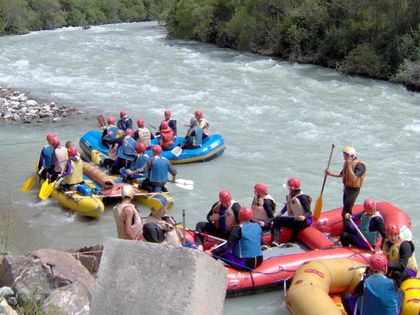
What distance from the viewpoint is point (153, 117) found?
48.2 ft

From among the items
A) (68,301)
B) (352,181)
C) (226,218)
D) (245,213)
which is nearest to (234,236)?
(245,213)

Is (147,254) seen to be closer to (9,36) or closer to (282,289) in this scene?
(282,289)

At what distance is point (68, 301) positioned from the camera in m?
4.39

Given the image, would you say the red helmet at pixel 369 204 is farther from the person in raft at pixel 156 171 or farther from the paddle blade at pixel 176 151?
the paddle blade at pixel 176 151

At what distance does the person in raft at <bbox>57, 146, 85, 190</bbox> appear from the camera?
8.37 meters

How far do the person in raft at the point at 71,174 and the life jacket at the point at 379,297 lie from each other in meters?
5.33

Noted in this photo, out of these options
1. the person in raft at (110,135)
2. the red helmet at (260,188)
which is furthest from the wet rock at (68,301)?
the person in raft at (110,135)

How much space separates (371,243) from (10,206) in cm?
601

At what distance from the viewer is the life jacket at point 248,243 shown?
5.77m

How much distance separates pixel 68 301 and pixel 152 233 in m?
1.35

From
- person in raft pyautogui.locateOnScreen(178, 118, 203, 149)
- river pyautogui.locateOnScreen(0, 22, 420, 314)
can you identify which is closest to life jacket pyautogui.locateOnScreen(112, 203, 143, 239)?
river pyautogui.locateOnScreen(0, 22, 420, 314)

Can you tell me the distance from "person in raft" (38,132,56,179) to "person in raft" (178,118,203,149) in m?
2.90

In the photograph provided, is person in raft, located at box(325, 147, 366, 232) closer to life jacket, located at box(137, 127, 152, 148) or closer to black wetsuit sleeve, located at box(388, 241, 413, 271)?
black wetsuit sleeve, located at box(388, 241, 413, 271)

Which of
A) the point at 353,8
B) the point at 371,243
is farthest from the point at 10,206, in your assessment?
the point at 353,8
